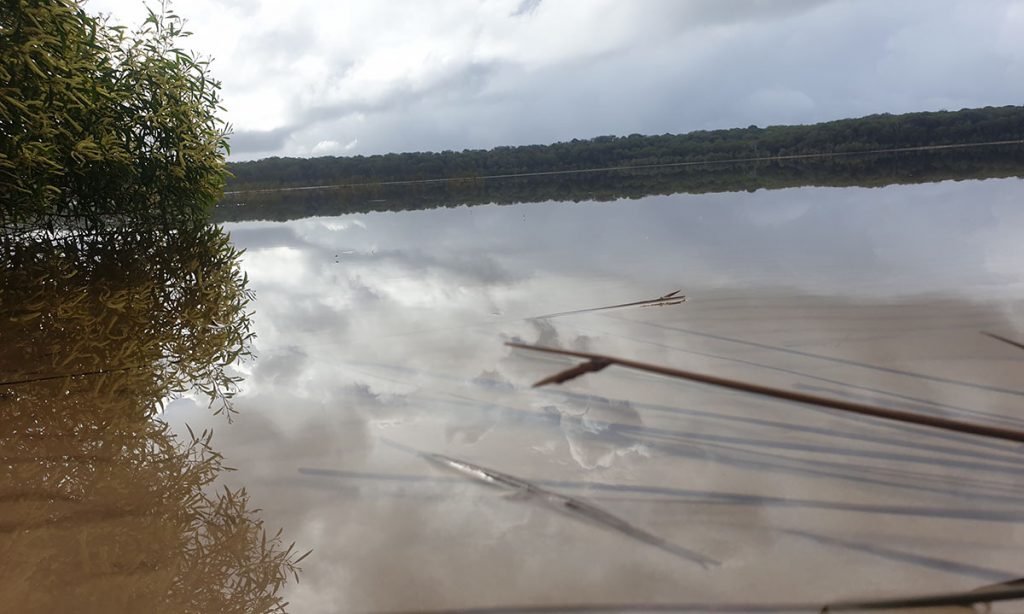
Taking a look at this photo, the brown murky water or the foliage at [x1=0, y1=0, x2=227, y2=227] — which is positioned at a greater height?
the foliage at [x1=0, y1=0, x2=227, y2=227]

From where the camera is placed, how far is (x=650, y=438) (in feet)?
11.6

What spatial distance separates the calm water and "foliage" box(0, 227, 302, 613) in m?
0.23

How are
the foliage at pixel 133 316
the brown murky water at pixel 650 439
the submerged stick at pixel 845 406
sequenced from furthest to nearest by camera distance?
the foliage at pixel 133 316, the brown murky water at pixel 650 439, the submerged stick at pixel 845 406

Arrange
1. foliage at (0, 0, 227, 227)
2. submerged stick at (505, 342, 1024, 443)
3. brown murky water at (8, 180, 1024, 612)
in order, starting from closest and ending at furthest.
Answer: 1. submerged stick at (505, 342, 1024, 443)
2. brown murky water at (8, 180, 1024, 612)
3. foliage at (0, 0, 227, 227)

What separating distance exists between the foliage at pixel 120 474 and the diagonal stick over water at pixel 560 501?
955 mm

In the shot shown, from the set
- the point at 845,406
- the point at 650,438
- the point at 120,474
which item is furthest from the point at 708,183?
the point at 845,406

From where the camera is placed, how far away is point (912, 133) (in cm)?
7525

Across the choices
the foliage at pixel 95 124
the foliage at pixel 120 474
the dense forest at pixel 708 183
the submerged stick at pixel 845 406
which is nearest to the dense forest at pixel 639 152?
the dense forest at pixel 708 183

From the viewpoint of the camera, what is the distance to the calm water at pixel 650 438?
2.40 metres

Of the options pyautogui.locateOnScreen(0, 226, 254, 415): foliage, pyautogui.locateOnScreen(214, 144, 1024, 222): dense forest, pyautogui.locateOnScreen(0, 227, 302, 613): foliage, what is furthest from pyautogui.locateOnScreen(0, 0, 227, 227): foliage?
pyautogui.locateOnScreen(214, 144, 1024, 222): dense forest

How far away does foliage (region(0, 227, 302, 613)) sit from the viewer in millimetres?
2477

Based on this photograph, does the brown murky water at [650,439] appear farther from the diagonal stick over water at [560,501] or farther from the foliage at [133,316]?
the foliage at [133,316]

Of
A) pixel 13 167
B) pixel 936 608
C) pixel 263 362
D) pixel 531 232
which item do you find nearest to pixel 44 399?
pixel 263 362

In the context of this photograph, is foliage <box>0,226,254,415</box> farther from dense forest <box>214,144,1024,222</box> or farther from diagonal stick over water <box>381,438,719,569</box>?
dense forest <box>214,144,1024,222</box>
